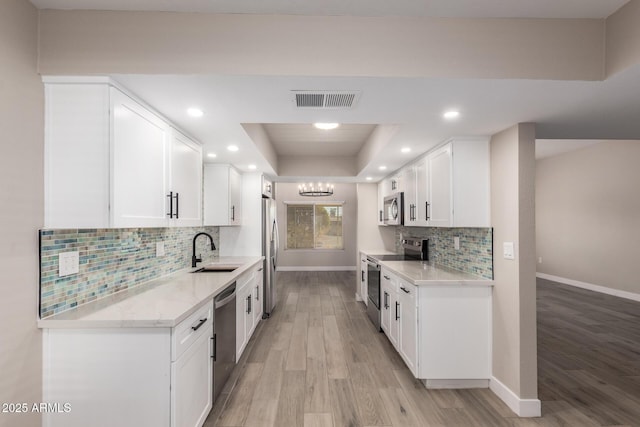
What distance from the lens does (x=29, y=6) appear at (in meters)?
1.48

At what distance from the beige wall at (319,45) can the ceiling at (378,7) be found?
3 centimetres

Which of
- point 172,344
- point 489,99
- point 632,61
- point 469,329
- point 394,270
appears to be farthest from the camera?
point 394,270

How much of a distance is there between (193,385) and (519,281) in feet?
7.89

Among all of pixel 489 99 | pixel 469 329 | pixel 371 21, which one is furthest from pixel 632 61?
pixel 469 329

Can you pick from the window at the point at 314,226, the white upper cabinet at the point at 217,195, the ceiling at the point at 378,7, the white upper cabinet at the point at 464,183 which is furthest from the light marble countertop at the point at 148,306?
the window at the point at 314,226

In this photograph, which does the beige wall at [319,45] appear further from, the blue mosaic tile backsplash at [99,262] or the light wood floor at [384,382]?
the light wood floor at [384,382]

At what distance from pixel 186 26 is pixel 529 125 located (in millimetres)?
2466

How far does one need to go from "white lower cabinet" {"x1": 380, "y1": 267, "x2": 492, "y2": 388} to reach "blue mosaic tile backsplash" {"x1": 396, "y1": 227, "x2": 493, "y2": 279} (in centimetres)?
25

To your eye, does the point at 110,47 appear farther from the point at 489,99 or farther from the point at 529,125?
the point at 529,125

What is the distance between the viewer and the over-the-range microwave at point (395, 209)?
3984 mm

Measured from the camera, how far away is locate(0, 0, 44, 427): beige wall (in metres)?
1.35

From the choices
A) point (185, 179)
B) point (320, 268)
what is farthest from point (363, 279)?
point (320, 268)

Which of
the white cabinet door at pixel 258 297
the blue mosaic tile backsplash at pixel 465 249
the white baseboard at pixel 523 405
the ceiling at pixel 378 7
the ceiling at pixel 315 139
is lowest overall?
the white baseboard at pixel 523 405

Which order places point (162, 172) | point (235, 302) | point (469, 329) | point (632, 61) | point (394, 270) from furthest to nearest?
point (394, 270)
point (235, 302)
point (469, 329)
point (162, 172)
point (632, 61)
